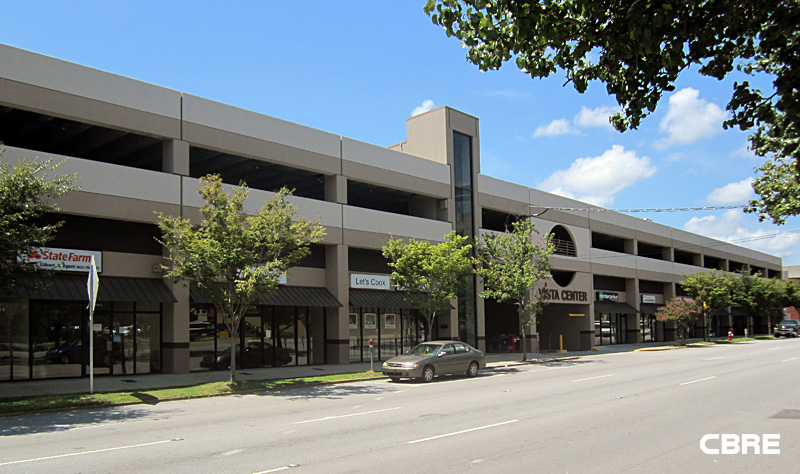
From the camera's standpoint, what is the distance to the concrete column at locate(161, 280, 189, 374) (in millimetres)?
22516

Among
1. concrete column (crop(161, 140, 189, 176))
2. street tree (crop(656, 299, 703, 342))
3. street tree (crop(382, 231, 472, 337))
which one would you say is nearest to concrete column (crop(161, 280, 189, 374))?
concrete column (crop(161, 140, 189, 176))

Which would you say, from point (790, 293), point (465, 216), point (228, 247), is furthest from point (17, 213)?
point (790, 293)

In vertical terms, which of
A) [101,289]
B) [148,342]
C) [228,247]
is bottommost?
[148,342]

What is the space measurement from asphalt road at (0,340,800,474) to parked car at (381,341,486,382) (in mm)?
2017

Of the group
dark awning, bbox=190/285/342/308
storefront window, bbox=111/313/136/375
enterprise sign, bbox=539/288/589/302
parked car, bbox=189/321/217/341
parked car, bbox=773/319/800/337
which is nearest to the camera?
storefront window, bbox=111/313/136/375

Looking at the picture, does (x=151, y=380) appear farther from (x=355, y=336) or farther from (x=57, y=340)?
(x=355, y=336)

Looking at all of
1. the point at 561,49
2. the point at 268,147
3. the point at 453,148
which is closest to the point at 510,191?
the point at 453,148

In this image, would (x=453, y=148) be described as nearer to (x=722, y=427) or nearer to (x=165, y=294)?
(x=165, y=294)

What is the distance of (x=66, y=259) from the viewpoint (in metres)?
20.7

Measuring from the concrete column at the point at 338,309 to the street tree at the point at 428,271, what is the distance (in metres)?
2.18

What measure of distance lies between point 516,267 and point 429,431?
21376mm

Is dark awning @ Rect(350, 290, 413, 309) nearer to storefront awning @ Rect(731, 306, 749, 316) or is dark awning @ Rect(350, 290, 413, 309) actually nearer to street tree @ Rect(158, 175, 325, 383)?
street tree @ Rect(158, 175, 325, 383)

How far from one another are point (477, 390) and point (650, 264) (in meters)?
39.1

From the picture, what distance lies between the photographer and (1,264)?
14.9m
